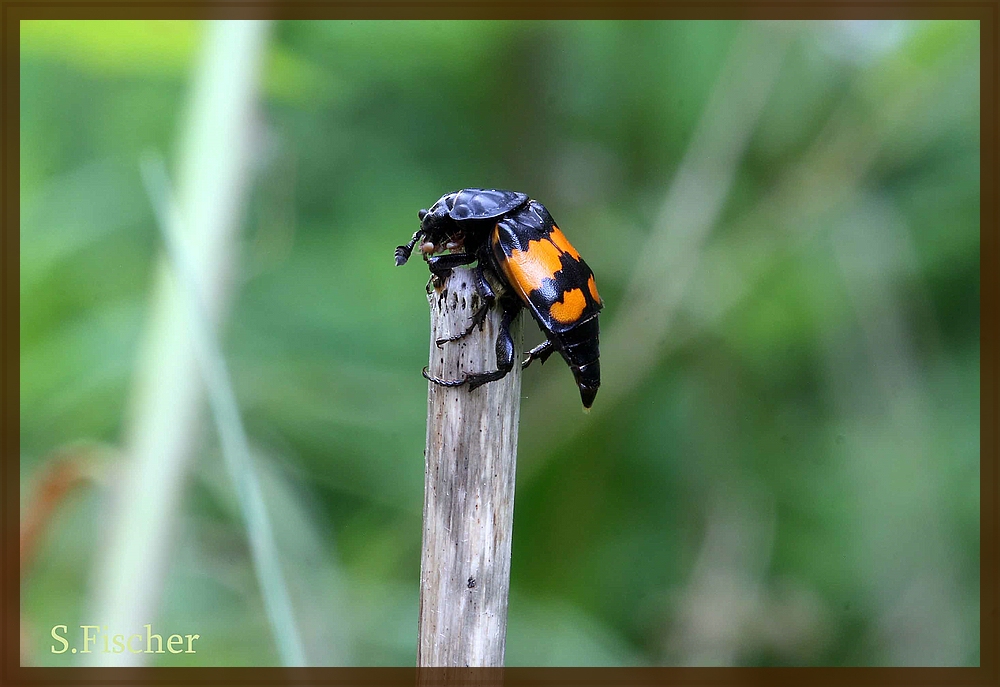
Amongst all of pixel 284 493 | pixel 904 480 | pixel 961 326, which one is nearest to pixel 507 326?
pixel 284 493

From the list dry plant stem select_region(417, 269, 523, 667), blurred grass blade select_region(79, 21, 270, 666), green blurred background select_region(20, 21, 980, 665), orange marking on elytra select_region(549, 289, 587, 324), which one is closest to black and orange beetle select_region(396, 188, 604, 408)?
orange marking on elytra select_region(549, 289, 587, 324)

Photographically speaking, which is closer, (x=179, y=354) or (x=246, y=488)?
(x=246, y=488)

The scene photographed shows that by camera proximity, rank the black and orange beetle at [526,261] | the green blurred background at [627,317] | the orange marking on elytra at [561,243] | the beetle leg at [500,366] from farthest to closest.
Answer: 1. the green blurred background at [627,317]
2. the orange marking on elytra at [561,243]
3. the black and orange beetle at [526,261]
4. the beetle leg at [500,366]

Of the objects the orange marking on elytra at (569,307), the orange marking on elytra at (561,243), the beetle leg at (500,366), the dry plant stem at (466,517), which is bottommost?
the dry plant stem at (466,517)

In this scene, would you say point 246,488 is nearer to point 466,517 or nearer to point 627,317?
point 466,517

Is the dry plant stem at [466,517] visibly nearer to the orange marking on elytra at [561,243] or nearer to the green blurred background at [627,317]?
the orange marking on elytra at [561,243]

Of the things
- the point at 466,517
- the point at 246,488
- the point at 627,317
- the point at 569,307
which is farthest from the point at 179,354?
the point at 627,317

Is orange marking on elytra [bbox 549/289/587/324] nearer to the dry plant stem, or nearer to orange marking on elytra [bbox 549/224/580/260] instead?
orange marking on elytra [bbox 549/224/580/260]

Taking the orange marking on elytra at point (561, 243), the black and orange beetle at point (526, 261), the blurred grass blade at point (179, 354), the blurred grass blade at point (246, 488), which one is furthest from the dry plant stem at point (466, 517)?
the blurred grass blade at point (179, 354)

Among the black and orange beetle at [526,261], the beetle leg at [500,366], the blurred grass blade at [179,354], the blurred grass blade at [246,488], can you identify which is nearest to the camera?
the blurred grass blade at [246,488]
